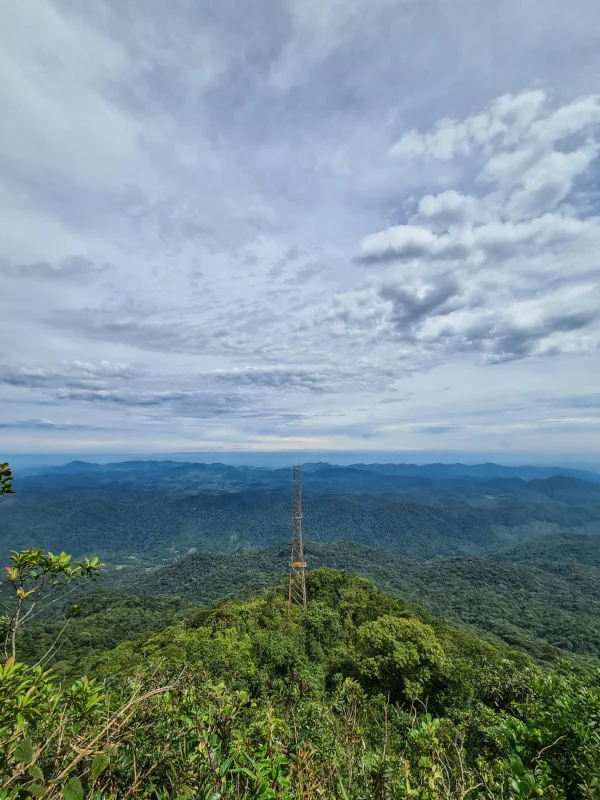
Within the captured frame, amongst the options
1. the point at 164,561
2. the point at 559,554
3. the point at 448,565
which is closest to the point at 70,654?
the point at 448,565

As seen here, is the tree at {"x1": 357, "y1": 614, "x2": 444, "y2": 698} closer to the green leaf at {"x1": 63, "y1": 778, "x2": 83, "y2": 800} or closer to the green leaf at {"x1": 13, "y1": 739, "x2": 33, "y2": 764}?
the green leaf at {"x1": 63, "y1": 778, "x2": 83, "y2": 800}

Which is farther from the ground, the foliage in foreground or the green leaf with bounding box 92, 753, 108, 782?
the green leaf with bounding box 92, 753, 108, 782

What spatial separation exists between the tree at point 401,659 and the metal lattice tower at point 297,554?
670 centimetres

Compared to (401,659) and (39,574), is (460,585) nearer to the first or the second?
(401,659)

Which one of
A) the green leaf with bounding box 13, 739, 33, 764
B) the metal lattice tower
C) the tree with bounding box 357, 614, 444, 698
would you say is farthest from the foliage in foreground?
the metal lattice tower

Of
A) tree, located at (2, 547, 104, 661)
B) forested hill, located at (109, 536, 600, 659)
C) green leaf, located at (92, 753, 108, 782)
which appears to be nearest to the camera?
green leaf, located at (92, 753, 108, 782)

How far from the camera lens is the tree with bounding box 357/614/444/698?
55.9ft

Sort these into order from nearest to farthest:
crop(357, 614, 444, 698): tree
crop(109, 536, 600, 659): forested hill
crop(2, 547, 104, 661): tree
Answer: crop(2, 547, 104, 661): tree < crop(357, 614, 444, 698): tree < crop(109, 536, 600, 659): forested hill

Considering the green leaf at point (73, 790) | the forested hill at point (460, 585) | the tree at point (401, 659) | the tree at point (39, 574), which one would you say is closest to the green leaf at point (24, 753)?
the green leaf at point (73, 790)

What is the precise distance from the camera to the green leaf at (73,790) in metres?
1.80

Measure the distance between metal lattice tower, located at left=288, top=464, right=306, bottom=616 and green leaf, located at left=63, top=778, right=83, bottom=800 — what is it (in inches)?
908

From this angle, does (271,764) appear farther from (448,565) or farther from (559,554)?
(559,554)

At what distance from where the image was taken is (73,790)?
1.82m

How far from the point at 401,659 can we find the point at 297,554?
36.2ft
